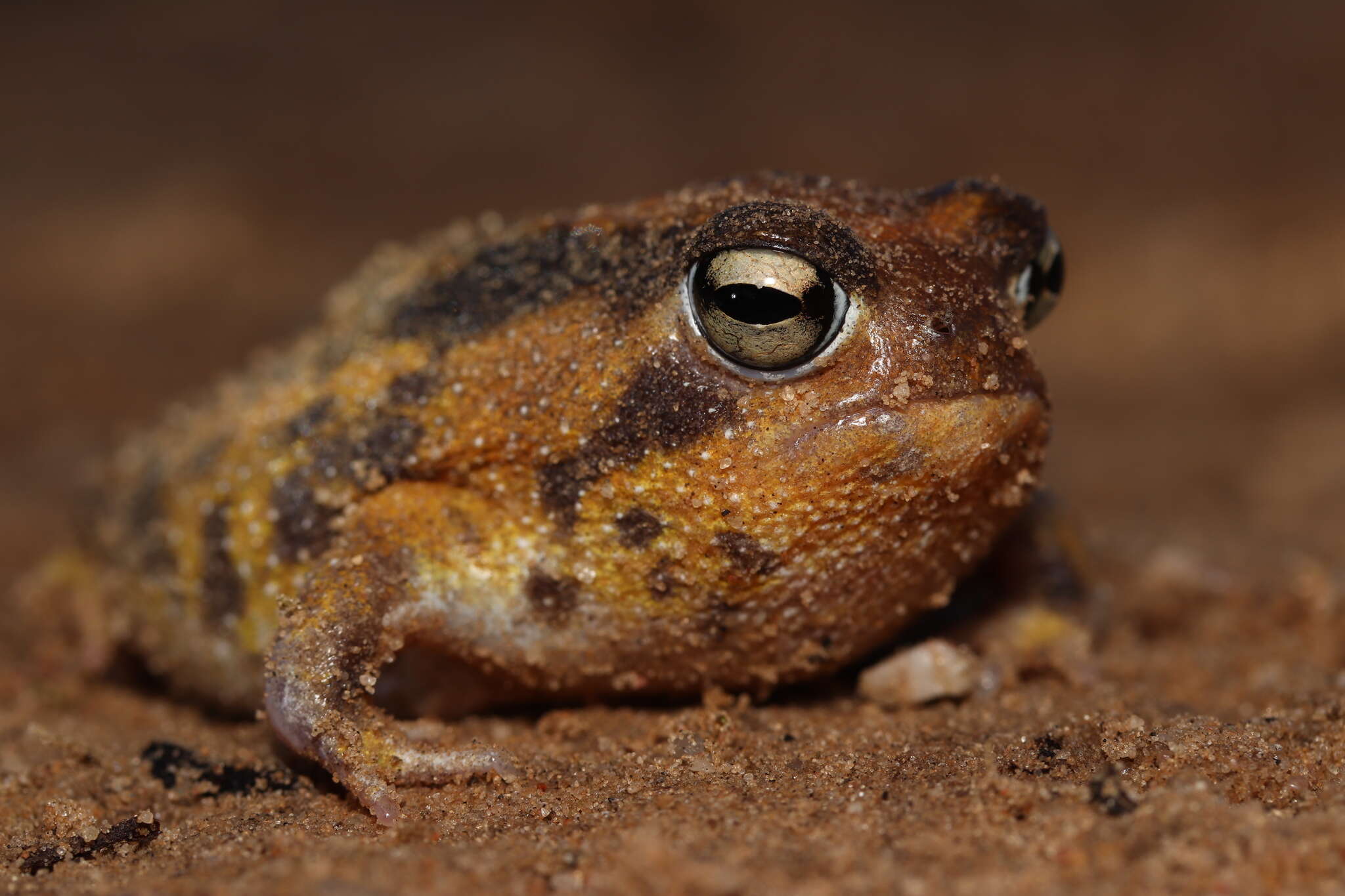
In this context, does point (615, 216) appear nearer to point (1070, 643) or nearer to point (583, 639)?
point (583, 639)

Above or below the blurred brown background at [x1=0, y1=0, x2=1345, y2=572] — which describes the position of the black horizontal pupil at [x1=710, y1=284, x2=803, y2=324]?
below

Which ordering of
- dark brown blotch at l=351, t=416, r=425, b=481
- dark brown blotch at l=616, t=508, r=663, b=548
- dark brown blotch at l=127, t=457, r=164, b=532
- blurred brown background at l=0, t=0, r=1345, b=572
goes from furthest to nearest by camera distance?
blurred brown background at l=0, t=0, r=1345, b=572, dark brown blotch at l=127, t=457, r=164, b=532, dark brown blotch at l=351, t=416, r=425, b=481, dark brown blotch at l=616, t=508, r=663, b=548

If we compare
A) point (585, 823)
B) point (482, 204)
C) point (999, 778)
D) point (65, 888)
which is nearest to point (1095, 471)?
point (999, 778)

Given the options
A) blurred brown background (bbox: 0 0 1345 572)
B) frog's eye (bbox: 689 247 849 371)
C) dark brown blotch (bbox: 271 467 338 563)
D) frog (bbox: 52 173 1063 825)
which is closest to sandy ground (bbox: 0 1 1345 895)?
blurred brown background (bbox: 0 0 1345 572)

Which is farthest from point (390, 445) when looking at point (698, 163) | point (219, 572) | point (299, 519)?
point (698, 163)

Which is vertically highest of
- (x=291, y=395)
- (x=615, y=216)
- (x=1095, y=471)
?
(x=1095, y=471)

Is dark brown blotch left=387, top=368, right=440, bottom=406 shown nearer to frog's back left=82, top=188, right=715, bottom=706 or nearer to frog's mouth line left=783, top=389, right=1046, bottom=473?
frog's back left=82, top=188, right=715, bottom=706

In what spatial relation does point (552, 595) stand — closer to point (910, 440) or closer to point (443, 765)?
point (443, 765)
